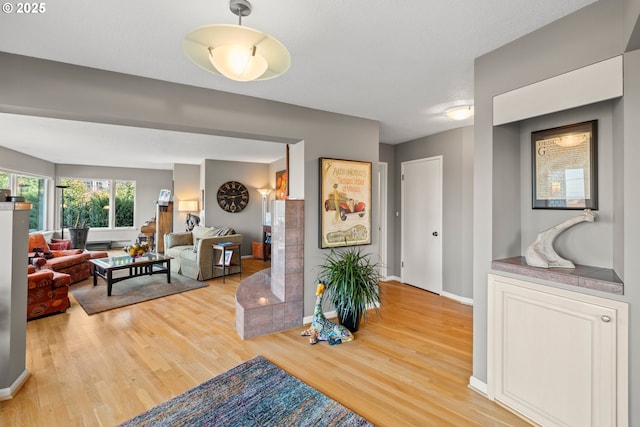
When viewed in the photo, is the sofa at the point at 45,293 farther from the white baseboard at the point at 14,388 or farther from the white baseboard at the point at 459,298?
the white baseboard at the point at 459,298

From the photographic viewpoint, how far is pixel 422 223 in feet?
15.1

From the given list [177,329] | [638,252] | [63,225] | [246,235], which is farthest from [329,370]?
[63,225]

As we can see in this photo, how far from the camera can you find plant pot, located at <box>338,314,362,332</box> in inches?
117

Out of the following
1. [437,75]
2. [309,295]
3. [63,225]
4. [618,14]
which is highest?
[437,75]

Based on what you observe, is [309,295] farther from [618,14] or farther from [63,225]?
[63,225]

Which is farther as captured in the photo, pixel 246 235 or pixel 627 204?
pixel 246 235

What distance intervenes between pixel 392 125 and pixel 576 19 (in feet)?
7.52

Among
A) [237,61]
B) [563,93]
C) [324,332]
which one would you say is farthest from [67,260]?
[563,93]

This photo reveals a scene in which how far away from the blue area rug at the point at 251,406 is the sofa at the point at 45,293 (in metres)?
2.64

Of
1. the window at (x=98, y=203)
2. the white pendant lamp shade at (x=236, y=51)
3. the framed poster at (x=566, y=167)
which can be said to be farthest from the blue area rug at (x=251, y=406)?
the window at (x=98, y=203)

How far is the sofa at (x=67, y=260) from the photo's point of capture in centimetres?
443

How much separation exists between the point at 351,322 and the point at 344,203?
133 cm

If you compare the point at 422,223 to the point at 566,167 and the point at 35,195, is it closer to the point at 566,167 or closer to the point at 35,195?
the point at 566,167

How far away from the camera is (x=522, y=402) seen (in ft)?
5.83
